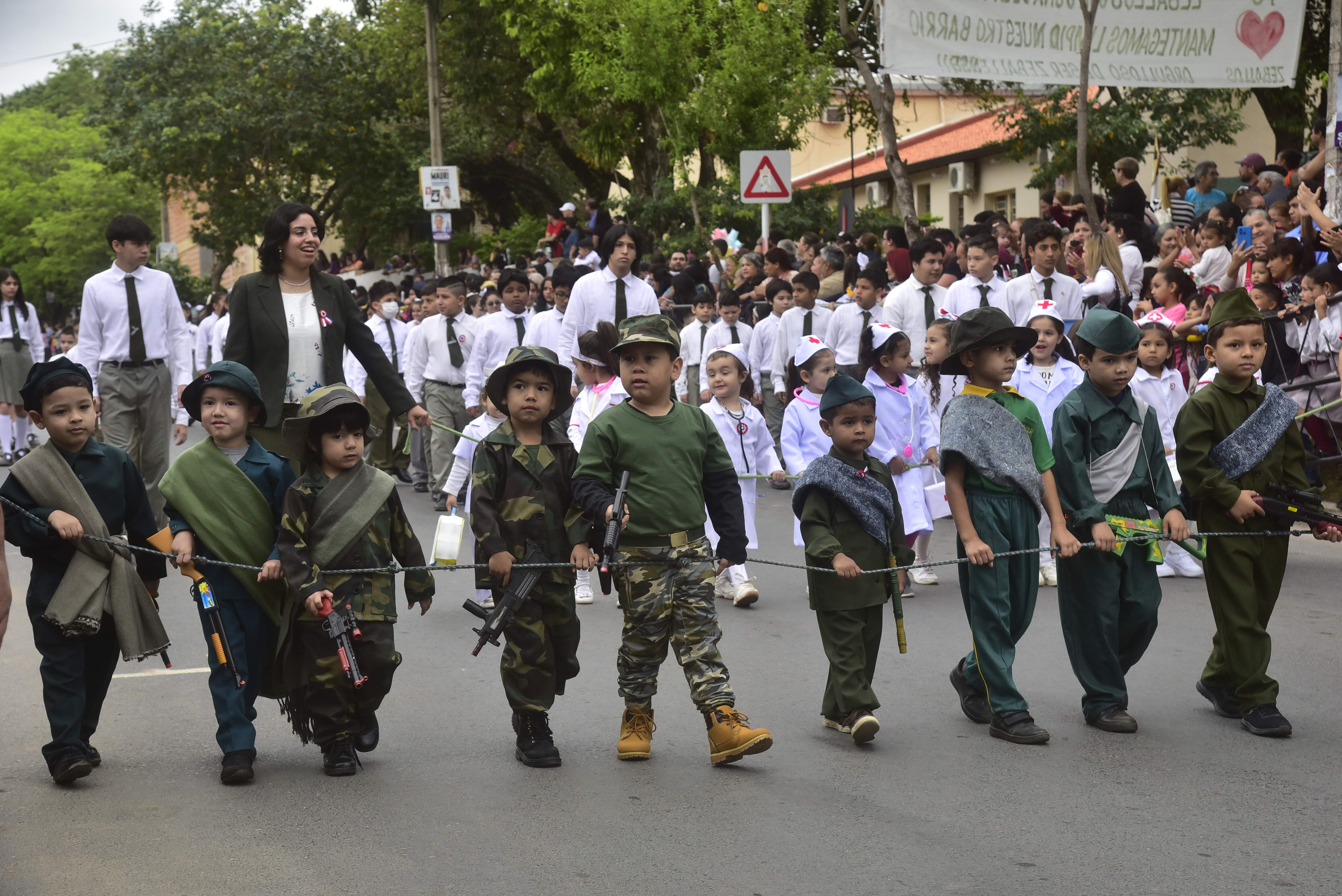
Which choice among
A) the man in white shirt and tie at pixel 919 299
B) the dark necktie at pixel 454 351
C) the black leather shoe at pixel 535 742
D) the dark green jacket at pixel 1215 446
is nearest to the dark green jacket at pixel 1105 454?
the dark green jacket at pixel 1215 446

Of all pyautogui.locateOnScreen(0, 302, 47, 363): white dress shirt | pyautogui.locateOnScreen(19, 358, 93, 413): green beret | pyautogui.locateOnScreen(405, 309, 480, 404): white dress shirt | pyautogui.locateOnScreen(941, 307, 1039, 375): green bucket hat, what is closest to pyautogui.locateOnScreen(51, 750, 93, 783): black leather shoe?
pyautogui.locateOnScreen(19, 358, 93, 413): green beret

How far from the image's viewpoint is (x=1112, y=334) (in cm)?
594

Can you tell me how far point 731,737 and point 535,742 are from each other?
774 mm

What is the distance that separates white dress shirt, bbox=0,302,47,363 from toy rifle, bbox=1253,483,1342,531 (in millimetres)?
15197

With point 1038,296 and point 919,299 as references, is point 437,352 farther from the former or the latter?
point 1038,296

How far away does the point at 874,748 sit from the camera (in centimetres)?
566

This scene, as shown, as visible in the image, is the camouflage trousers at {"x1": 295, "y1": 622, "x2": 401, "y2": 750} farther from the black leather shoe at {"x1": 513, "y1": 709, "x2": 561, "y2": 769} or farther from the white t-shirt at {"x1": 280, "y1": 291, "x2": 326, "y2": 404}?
the white t-shirt at {"x1": 280, "y1": 291, "x2": 326, "y2": 404}

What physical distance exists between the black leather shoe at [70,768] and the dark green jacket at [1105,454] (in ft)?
13.1

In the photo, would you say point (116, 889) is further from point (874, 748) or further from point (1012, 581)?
point (1012, 581)

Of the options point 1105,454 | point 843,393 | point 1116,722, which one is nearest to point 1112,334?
point 1105,454

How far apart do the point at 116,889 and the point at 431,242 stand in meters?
38.4

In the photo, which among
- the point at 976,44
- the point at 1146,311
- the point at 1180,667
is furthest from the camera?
the point at 976,44

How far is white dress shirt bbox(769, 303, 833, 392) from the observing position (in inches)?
517

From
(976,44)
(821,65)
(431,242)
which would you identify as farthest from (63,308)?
(976,44)
